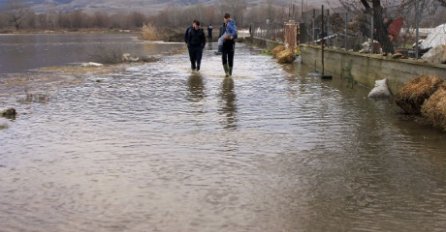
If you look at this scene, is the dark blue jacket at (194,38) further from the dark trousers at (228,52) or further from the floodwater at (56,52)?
the floodwater at (56,52)

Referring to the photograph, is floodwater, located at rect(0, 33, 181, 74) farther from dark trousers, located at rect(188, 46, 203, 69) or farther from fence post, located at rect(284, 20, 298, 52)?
fence post, located at rect(284, 20, 298, 52)

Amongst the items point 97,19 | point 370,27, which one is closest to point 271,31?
point 370,27

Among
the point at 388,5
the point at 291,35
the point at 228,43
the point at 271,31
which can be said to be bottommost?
the point at 271,31

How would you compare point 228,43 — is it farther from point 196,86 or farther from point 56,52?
point 56,52

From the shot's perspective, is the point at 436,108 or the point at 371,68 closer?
the point at 436,108

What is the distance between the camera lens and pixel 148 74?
64.8ft

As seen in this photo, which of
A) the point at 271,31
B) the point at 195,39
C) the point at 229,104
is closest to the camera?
the point at 229,104

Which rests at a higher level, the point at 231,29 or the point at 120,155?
the point at 231,29

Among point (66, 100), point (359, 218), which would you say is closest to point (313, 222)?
Answer: point (359, 218)

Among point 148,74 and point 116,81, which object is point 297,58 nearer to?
point 148,74

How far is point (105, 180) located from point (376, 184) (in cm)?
274

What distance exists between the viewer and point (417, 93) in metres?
10.3

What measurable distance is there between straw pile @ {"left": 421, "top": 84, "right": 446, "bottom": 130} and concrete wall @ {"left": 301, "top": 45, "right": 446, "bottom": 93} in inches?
44.8

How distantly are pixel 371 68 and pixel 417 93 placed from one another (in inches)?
190
